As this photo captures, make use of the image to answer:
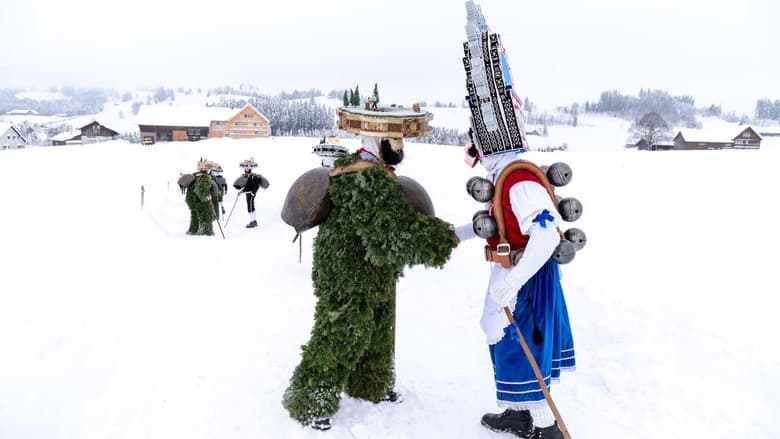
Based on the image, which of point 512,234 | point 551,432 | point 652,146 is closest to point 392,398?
point 551,432

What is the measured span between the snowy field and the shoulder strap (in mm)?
1398

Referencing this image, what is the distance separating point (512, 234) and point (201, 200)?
27.1ft

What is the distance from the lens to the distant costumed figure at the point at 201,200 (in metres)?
9.51

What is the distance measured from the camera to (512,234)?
2.65m


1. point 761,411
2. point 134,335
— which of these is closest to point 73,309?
point 134,335

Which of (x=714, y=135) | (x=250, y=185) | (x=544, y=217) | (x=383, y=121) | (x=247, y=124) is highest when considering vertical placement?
(x=247, y=124)

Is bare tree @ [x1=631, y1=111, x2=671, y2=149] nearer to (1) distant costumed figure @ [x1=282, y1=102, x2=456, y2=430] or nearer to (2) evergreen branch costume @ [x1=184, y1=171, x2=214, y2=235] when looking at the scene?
(2) evergreen branch costume @ [x1=184, y1=171, x2=214, y2=235]

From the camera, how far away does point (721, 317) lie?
14.2ft

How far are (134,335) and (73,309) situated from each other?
0.64 meters

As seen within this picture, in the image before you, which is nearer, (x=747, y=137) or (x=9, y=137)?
(x=747, y=137)

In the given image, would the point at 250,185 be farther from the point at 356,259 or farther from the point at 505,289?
the point at 505,289

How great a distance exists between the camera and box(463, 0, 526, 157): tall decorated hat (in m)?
2.65

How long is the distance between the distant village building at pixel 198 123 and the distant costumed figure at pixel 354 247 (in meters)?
33.5

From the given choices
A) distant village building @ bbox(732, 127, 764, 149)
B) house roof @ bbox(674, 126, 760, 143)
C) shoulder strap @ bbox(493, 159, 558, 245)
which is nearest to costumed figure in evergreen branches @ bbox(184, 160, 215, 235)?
shoulder strap @ bbox(493, 159, 558, 245)
